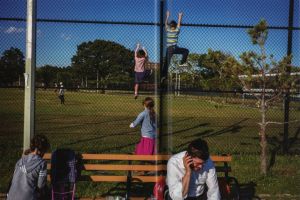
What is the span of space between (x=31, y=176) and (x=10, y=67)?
19.9 ft

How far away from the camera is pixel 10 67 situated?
10180 mm

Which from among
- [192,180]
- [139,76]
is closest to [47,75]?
[139,76]

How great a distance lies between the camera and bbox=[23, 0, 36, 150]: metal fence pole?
5.15m

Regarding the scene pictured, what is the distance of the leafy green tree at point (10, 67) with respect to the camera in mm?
9898

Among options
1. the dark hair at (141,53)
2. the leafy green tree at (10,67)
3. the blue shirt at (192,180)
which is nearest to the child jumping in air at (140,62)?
the dark hair at (141,53)

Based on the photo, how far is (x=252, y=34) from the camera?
24.7 ft

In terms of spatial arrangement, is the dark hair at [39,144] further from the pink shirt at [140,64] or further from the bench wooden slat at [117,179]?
the pink shirt at [140,64]

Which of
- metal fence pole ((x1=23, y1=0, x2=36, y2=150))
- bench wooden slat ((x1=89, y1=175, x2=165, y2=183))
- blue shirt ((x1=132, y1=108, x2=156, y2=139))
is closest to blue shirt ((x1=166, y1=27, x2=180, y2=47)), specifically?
blue shirt ((x1=132, y1=108, x2=156, y2=139))

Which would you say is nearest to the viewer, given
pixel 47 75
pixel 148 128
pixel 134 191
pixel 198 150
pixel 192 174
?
pixel 198 150

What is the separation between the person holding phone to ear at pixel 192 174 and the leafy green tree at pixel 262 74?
355 cm

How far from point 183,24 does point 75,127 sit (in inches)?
282

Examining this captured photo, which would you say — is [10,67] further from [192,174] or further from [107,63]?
[192,174]

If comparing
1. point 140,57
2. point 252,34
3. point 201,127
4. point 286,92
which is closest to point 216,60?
point 252,34

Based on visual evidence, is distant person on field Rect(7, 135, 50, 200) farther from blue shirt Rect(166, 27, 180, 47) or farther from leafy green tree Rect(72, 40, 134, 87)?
leafy green tree Rect(72, 40, 134, 87)
